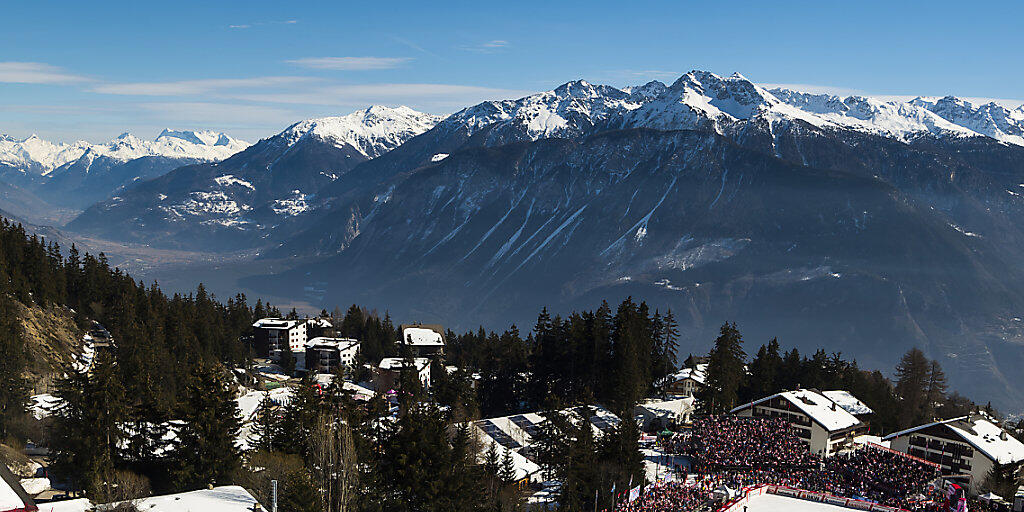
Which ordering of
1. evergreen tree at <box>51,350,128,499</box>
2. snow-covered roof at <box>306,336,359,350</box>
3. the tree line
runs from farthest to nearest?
snow-covered roof at <box>306,336,359,350</box> < the tree line < evergreen tree at <box>51,350,128,499</box>

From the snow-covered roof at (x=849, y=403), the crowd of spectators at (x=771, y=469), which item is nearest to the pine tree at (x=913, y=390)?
the snow-covered roof at (x=849, y=403)

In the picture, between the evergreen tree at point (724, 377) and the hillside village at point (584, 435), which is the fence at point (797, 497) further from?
the evergreen tree at point (724, 377)

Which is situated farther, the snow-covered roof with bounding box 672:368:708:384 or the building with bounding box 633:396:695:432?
the snow-covered roof with bounding box 672:368:708:384

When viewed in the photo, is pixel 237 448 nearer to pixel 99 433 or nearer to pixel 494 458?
pixel 99 433

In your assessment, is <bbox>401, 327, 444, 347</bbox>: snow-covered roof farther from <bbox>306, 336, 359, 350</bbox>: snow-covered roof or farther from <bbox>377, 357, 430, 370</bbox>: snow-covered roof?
<bbox>377, 357, 430, 370</bbox>: snow-covered roof

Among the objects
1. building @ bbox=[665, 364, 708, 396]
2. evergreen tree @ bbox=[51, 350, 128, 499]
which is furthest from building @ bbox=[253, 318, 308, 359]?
evergreen tree @ bbox=[51, 350, 128, 499]

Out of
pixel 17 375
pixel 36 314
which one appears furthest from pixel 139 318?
pixel 17 375
